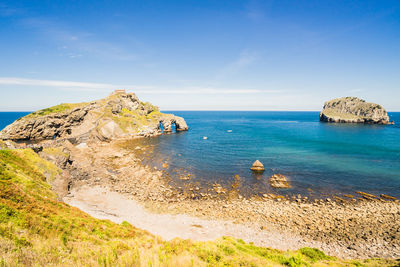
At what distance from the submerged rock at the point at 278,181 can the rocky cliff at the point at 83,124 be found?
73.3 meters

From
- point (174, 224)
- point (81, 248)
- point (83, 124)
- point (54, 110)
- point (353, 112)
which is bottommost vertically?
point (174, 224)

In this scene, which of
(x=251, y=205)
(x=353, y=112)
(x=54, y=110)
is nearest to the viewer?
(x=251, y=205)

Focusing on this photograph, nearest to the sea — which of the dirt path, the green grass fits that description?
the dirt path

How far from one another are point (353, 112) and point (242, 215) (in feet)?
689

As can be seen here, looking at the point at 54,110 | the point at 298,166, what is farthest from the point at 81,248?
the point at 54,110

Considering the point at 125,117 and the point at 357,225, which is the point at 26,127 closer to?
the point at 125,117

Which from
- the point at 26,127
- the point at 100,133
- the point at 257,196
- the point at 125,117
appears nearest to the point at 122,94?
the point at 125,117

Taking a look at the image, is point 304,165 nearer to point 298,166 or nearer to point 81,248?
point 298,166

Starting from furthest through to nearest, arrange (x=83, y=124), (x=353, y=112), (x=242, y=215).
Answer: (x=353, y=112)
(x=83, y=124)
(x=242, y=215)

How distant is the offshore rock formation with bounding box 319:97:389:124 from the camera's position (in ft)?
516

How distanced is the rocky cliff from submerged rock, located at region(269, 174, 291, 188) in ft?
240

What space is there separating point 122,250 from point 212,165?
41.2 meters

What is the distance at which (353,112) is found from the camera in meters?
174

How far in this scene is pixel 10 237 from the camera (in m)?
10.1
